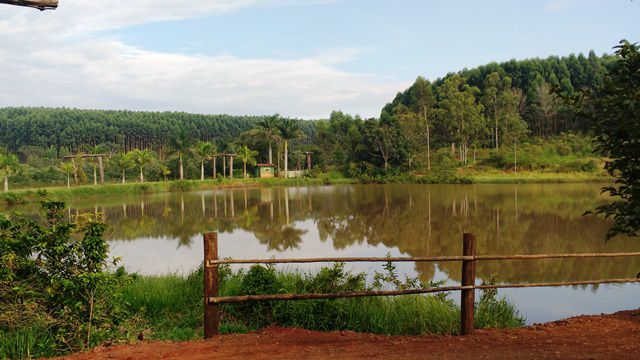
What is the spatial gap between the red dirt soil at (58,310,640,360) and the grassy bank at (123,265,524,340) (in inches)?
26.6

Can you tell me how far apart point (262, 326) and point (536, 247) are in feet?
34.7

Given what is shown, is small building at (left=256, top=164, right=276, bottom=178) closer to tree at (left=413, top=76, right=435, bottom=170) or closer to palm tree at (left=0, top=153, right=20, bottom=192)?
palm tree at (left=0, top=153, right=20, bottom=192)

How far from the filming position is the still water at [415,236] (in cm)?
1011

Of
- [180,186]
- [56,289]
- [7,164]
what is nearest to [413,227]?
[56,289]

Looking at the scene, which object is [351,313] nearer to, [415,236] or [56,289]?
[56,289]

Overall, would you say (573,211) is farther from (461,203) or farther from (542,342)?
(542,342)

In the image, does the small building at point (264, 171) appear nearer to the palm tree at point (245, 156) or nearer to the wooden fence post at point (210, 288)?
the palm tree at point (245, 156)

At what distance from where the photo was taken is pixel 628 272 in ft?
34.8

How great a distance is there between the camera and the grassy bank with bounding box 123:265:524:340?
628cm

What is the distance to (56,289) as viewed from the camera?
206 inches

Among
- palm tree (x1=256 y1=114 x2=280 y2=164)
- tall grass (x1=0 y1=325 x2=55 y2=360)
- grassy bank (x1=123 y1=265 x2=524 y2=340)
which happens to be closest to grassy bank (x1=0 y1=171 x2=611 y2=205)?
palm tree (x1=256 y1=114 x2=280 y2=164)

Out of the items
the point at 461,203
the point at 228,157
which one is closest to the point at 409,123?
the point at 228,157

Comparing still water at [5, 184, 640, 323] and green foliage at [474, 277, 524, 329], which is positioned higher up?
green foliage at [474, 277, 524, 329]

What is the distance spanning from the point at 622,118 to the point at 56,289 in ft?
19.9
